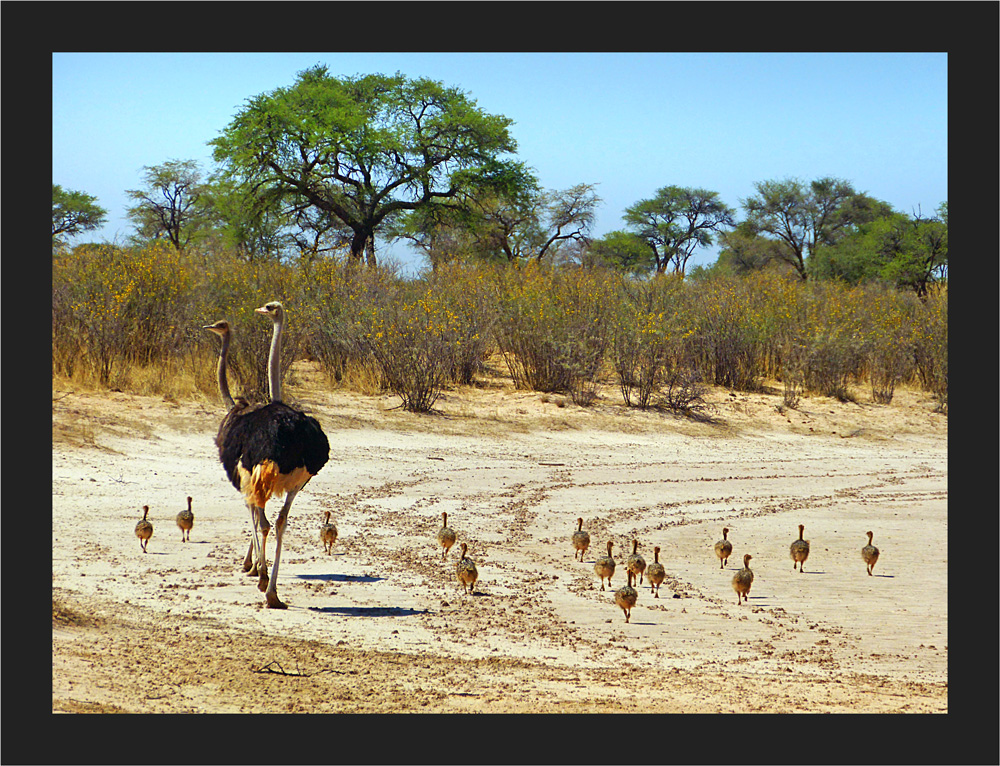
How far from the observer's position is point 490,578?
28.5 ft

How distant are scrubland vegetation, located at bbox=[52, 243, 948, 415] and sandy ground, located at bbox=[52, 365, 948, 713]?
1550 mm

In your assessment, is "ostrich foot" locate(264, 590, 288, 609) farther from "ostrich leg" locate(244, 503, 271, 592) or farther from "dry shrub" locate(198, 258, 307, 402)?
"dry shrub" locate(198, 258, 307, 402)

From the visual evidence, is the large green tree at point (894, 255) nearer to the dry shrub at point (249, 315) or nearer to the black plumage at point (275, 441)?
the dry shrub at point (249, 315)

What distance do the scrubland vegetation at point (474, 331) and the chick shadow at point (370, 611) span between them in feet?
30.0

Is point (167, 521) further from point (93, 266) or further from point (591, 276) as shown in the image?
point (591, 276)

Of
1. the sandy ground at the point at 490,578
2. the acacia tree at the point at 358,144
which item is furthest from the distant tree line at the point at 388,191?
the sandy ground at the point at 490,578

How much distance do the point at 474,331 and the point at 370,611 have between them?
39.7ft

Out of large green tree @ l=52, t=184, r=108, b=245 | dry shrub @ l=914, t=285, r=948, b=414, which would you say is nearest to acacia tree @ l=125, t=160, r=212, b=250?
large green tree @ l=52, t=184, r=108, b=245

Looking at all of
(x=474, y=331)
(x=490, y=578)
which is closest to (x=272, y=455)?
(x=490, y=578)

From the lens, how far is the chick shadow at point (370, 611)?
7.48 m

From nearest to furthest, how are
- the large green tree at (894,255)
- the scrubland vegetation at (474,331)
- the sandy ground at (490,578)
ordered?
the sandy ground at (490,578), the scrubland vegetation at (474,331), the large green tree at (894,255)

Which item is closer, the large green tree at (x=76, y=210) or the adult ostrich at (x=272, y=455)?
the adult ostrich at (x=272, y=455)

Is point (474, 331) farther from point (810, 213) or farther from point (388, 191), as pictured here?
point (810, 213)

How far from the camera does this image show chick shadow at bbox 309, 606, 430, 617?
7.48m
